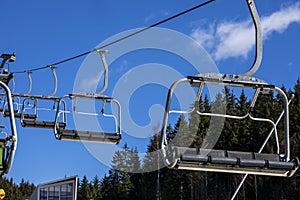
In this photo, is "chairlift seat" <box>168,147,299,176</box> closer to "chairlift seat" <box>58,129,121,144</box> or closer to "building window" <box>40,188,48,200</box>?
"chairlift seat" <box>58,129,121,144</box>

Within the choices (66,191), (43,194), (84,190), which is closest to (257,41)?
(66,191)

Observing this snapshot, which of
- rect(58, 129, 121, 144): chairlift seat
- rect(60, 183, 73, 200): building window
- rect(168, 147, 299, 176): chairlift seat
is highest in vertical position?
rect(60, 183, 73, 200): building window

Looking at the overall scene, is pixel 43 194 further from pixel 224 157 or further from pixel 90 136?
pixel 224 157

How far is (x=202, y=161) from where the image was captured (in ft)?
19.1

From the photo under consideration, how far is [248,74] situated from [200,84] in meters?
0.52

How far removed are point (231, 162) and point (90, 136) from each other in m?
4.01

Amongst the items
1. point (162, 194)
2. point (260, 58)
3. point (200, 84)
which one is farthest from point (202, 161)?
point (162, 194)

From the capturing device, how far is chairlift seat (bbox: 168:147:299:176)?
583cm

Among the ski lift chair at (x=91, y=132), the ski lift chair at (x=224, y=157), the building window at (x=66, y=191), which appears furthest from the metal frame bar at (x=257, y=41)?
the building window at (x=66, y=191)

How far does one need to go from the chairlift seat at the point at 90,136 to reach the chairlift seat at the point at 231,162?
150 inches

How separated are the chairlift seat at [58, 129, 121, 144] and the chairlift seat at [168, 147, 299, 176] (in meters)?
3.82

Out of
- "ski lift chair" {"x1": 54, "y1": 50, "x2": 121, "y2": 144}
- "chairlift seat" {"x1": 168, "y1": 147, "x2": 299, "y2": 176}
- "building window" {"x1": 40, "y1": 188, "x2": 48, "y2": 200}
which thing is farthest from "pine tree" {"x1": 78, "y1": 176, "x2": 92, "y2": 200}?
"chairlift seat" {"x1": 168, "y1": 147, "x2": 299, "y2": 176}

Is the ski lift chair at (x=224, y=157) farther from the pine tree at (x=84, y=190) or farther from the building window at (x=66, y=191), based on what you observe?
the pine tree at (x=84, y=190)

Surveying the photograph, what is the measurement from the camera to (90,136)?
9539mm
